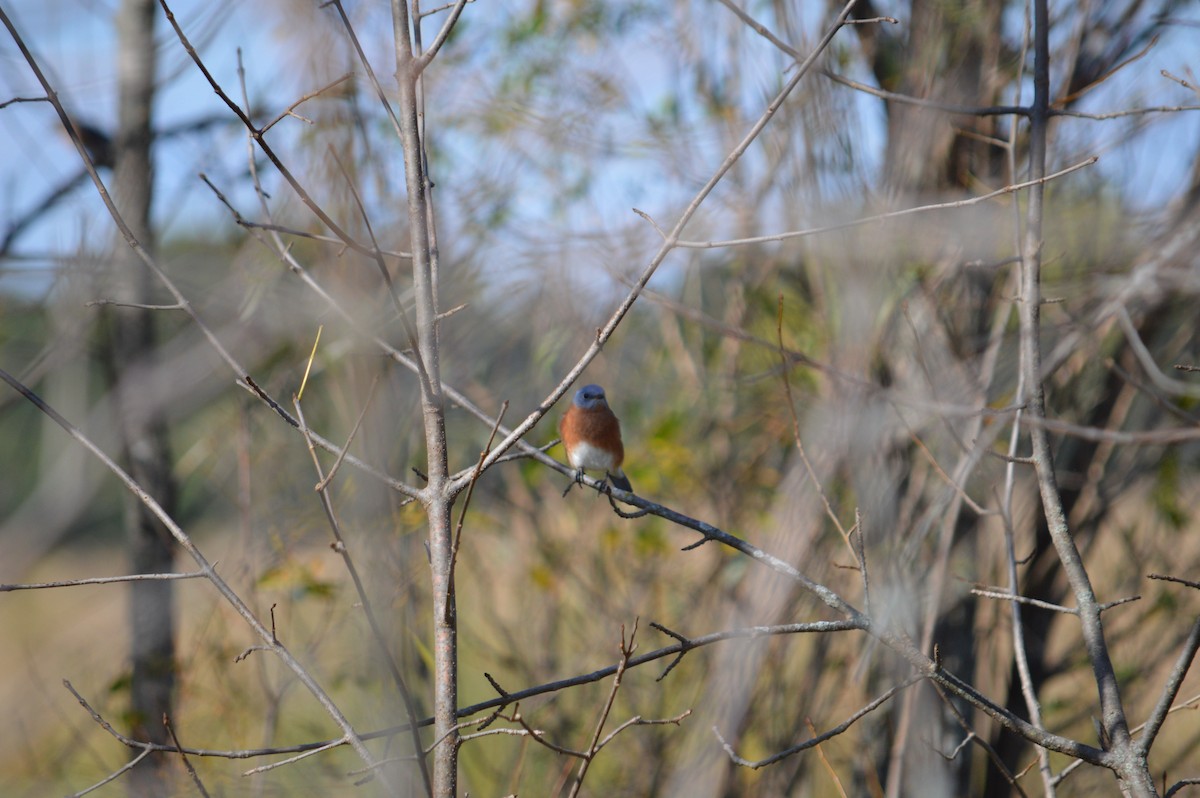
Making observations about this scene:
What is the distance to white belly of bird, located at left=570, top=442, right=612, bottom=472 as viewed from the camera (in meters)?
3.50

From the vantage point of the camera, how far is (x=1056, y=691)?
18.0 feet

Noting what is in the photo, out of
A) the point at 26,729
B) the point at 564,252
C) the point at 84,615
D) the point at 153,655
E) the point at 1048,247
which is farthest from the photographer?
the point at 84,615

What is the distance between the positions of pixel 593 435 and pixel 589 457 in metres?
0.08

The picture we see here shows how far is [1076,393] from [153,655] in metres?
3.53

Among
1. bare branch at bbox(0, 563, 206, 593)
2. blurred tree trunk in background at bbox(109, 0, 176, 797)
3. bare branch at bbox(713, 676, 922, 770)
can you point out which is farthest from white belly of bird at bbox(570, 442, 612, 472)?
bare branch at bbox(0, 563, 206, 593)

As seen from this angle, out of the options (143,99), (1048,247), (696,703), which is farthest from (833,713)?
(143,99)

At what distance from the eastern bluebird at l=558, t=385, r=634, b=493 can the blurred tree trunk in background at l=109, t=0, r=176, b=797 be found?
146 centimetres

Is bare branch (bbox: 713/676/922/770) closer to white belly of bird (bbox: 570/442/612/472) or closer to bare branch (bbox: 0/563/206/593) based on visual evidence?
bare branch (bbox: 0/563/206/593)

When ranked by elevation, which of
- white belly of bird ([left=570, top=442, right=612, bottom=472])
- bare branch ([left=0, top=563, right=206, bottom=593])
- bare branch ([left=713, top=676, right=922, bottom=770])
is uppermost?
bare branch ([left=0, top=563, right=206, bottom=593])

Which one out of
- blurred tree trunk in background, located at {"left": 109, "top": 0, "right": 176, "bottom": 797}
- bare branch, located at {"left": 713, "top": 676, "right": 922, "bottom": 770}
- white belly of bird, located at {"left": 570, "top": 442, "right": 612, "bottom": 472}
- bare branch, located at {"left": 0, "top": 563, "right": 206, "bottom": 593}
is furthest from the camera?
white belly of bird, located at {"left": 570, "top": 442, "right": 612, "bottom": 472}

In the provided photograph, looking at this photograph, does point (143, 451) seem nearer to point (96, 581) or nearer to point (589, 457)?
point (589, 457)

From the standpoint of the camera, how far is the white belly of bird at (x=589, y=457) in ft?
11.5

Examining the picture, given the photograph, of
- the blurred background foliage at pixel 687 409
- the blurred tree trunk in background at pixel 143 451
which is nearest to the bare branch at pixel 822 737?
the blurred background foliage at pixel 687 409

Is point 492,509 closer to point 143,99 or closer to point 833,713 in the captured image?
point 833,713
